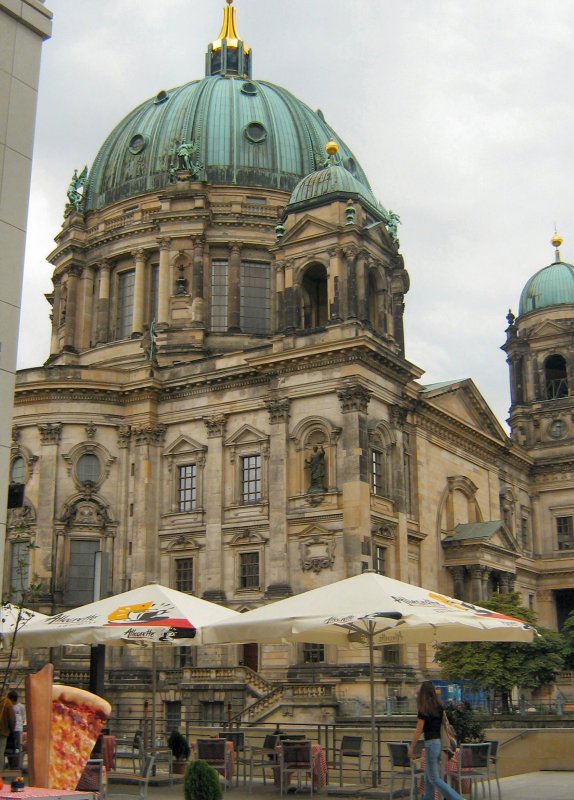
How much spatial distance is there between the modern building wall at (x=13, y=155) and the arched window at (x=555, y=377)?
51274mm

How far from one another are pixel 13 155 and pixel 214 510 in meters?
28.9

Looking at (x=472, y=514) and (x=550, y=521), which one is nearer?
(x=472, y=514)

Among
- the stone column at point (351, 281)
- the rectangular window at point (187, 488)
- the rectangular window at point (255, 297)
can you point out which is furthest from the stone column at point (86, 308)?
the stone column at point (351, 281)

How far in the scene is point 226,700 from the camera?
3847 cm

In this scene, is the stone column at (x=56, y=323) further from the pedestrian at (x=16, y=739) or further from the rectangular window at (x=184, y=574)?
the pedestrian at (x=16, y=739)

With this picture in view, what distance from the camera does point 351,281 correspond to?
141ft

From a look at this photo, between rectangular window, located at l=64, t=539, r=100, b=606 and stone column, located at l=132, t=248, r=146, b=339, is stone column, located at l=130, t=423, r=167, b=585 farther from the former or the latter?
stone column, located at l=132, t=248, r=146, b=339

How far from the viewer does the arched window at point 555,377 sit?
64938 mm

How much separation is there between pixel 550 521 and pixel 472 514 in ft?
37.2

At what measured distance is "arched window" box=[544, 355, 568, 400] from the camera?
64.9m

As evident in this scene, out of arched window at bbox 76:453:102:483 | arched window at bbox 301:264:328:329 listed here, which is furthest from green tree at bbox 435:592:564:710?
arched window at bbox 76:453:102:483

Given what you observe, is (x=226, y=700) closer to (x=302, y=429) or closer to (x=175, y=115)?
(x=302, y=429)

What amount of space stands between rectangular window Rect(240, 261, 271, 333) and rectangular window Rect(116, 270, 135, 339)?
6193 millimetres

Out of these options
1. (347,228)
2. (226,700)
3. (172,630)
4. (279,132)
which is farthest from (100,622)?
(279,132)
